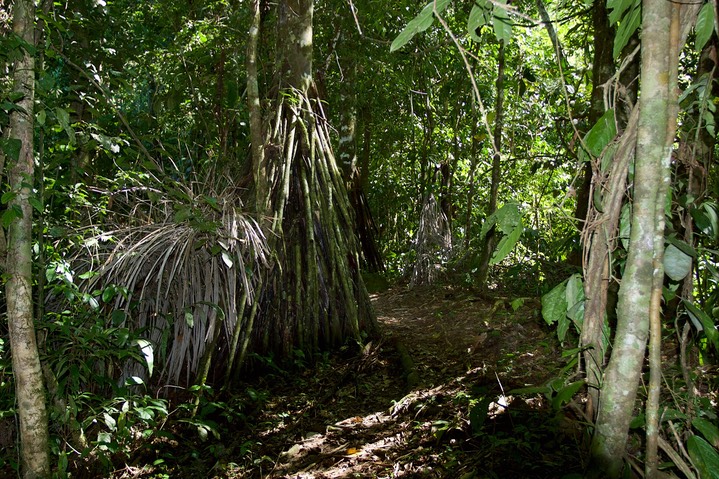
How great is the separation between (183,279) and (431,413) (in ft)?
4.99

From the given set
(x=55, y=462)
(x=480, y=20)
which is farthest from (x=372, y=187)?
(x=480, y=20)

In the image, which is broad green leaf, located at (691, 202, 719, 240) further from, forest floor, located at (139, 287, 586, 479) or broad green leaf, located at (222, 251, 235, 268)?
broad green leaf, located at (222, 251, 235, 268)

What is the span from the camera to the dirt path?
2.18 metres

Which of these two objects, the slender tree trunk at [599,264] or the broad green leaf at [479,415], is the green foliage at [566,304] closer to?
the slender tree trunk at [599,264]

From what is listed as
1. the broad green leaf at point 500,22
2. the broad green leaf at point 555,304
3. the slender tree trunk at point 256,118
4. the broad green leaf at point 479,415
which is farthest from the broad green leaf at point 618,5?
the slender tree trunk at point 256,118

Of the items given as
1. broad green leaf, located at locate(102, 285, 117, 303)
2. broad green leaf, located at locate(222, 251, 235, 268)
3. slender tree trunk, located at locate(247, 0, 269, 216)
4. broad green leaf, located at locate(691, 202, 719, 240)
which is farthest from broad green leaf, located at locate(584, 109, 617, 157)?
slender tree trunk, located at locate(247, 0, 269, 216)

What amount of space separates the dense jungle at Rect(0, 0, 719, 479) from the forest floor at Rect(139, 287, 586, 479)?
0.01 meters

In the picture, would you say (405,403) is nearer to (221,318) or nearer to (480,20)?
(221,318)

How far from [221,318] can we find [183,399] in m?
0.49

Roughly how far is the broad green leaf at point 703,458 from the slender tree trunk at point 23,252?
6.61ft

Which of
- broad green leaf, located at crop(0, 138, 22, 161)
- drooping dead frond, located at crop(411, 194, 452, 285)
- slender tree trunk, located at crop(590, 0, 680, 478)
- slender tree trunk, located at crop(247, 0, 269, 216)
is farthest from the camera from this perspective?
drooping dead frond, located at crop(411, 194, 452, 285)

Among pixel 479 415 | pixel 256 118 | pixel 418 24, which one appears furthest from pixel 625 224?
pixel 256 118

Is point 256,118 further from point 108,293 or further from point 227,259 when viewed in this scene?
point 108,293

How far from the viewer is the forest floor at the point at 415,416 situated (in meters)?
2.19
